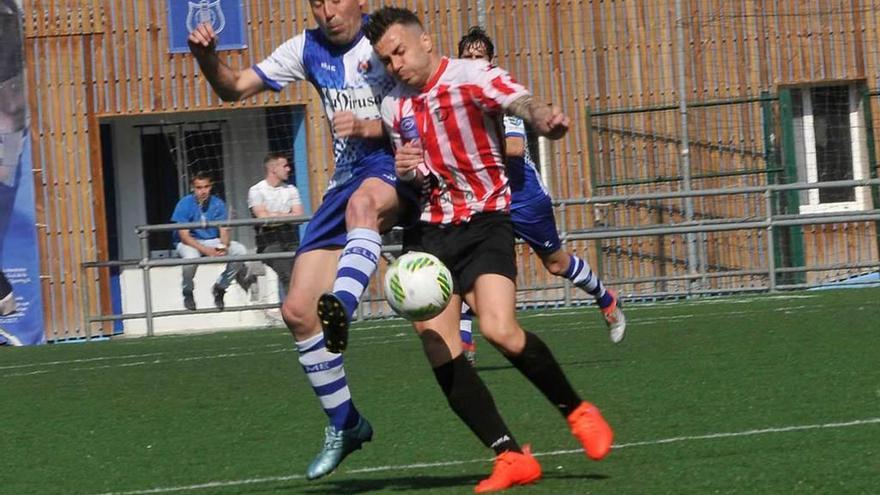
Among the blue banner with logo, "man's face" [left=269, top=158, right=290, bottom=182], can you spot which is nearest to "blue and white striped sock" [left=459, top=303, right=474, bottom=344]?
"man's face" [left=269, top=158, right=290, bottom=182]

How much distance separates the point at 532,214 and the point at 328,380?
3.33 metres

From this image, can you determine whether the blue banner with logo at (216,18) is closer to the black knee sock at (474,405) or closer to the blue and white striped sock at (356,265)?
the blue and white striped sock at (356,265)

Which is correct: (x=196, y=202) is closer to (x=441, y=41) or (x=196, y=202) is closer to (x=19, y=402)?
(x=441, y=41)

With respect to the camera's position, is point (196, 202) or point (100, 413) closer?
point (100, 413)

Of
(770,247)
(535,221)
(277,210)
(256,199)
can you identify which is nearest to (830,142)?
(770,247)

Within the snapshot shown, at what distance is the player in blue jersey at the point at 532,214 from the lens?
942 cm

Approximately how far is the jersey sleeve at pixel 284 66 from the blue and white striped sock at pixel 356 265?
3.68 ft

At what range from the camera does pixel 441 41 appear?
18281mm

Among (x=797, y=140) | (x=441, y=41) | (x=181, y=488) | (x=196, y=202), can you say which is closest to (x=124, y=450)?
(x=181, y=488)

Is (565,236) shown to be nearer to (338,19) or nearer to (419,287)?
(338,19)

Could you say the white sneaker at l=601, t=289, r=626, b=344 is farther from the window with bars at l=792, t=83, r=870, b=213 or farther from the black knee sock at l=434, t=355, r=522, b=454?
the window with bars at l=792, t=83, r=870, b=213

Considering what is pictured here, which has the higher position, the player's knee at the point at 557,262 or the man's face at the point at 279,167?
the man's face at the point at 279,167

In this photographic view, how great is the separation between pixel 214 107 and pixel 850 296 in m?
7.72

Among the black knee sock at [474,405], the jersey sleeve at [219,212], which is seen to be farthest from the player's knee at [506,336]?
the jersey sleeve at [219,212]
